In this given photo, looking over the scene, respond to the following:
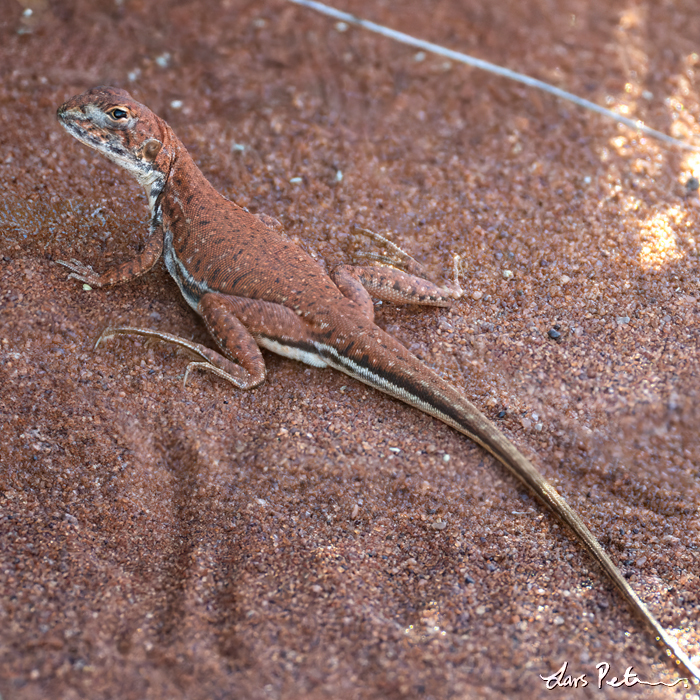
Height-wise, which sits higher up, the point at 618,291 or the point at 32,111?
the point at 618,291

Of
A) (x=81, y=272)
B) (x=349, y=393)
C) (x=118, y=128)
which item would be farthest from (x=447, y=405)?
(x=118, y=128)

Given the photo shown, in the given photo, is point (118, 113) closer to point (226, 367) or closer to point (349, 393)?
point (226, 367)

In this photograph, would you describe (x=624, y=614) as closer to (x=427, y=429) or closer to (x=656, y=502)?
(x=656, y=502)

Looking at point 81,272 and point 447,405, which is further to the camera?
point 81,272

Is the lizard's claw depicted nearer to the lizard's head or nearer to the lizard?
the lizard

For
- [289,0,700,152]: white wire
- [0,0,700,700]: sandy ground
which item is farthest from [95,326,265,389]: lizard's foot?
[289,0,700,152]: white wire

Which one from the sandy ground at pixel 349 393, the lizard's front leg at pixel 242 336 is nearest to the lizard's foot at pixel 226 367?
the lizard's front leg at pixel 242 336

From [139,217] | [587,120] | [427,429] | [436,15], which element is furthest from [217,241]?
[436,15]
